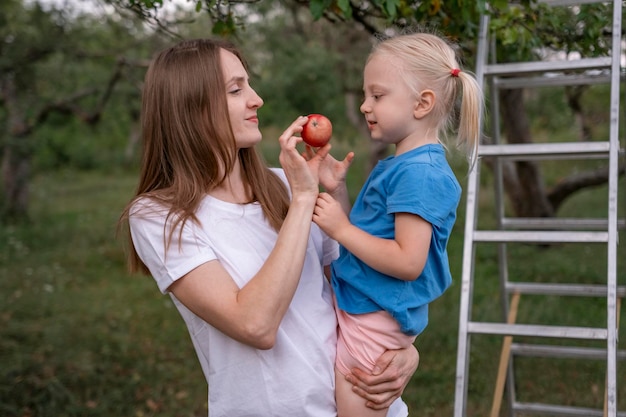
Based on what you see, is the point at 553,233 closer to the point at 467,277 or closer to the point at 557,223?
the point at 467,277

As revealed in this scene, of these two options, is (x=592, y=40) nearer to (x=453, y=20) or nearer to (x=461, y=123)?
(x=453, y=20)

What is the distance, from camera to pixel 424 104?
7.14ft

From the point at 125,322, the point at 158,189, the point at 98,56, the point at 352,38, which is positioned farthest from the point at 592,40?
the point at 352,38

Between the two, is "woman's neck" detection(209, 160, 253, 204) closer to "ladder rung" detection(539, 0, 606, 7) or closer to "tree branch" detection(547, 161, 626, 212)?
"ladder rung" detection(539, 0, 606, 7)

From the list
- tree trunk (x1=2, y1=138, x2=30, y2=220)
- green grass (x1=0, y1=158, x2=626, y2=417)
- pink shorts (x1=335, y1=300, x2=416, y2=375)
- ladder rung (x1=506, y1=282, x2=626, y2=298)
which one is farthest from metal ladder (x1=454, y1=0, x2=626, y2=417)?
tree trunk (x1=2, y1=138, x2=30, y2=220)

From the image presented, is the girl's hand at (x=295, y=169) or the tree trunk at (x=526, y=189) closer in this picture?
the girl's hand at (x=295, y=169)

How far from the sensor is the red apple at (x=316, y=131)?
7.30 ft

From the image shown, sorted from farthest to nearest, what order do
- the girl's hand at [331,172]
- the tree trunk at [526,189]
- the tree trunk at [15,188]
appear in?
the tree trunk at [15,188] → the tree trunk at [526,189] → the girl's hand at [331,172]

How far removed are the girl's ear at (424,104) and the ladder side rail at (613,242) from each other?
114 cm

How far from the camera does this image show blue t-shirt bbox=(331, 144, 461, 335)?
6.67 feet

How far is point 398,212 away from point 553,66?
59.9 inches

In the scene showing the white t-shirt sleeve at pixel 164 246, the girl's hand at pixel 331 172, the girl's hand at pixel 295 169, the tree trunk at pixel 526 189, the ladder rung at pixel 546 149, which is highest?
the girl's hand at pixel 295 169

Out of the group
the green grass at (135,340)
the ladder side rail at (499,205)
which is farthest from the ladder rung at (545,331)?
the green grass at (135,340)

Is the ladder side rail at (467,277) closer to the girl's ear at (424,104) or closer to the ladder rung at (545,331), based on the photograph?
the ladder rung at (545,331)
